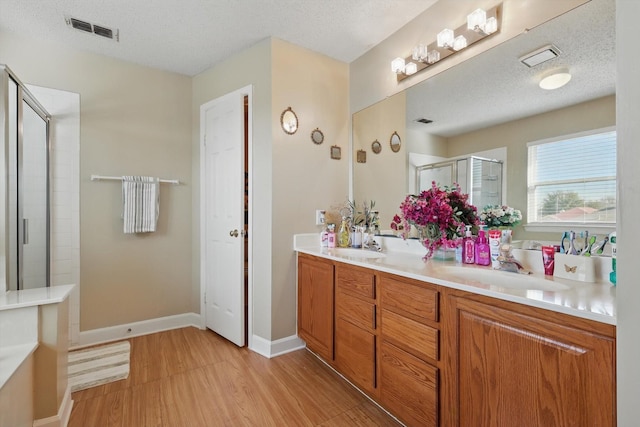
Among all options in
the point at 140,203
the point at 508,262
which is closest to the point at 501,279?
the point at 508,262

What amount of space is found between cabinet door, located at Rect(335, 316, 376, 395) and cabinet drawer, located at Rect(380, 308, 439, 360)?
0.15m

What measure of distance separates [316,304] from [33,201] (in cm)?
213

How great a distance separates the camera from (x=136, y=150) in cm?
289

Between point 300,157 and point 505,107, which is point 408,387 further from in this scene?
point 300,157

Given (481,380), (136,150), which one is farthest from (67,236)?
(481,380)

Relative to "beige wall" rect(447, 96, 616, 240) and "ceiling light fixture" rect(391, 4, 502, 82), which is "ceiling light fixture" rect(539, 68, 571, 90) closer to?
"beige wall" rect(447, 96, 616, 240)

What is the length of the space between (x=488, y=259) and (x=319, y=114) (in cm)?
174

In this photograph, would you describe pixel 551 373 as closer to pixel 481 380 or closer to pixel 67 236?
pixel 481 380

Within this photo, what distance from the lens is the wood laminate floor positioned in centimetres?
172

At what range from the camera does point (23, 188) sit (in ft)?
6.17

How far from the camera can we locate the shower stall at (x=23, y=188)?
5.31 ft

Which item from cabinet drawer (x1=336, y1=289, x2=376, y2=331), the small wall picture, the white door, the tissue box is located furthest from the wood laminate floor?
the small wall picture

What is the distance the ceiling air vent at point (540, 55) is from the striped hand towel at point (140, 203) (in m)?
2.92

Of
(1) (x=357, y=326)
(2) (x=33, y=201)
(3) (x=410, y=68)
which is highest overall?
(3) (x=410, y=68)
